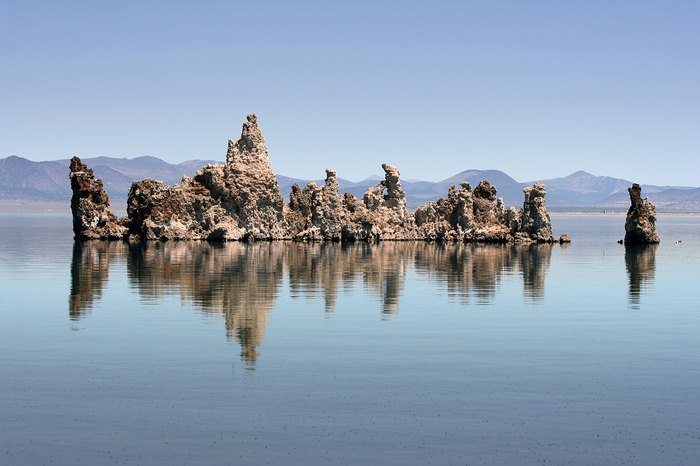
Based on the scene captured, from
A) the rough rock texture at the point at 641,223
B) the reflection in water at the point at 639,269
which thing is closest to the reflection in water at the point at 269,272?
the reflection in water at the point at 639,269

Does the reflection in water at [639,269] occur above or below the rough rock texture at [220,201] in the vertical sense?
below

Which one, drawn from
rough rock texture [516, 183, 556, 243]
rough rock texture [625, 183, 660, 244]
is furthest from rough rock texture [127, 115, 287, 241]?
rough rock texture [625, 183, 660, 244]

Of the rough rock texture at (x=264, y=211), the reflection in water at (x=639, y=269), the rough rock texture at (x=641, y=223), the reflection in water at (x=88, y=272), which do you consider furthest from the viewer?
the rough rock texture at (x=641, y=223)

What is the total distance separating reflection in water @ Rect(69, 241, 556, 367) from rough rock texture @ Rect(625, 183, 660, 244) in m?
25.1

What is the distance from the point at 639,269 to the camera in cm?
8138

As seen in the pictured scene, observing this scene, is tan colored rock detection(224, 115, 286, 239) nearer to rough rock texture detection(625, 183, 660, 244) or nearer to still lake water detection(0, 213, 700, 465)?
rough rock texture detection(625, 183, 660, 244)

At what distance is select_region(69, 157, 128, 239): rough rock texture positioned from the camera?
396ft

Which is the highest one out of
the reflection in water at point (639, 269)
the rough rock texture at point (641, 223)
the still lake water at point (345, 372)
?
the rough rock texture at point (641, 223)

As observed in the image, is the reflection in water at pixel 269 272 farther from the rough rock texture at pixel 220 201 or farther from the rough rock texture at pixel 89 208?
the rough rock texture at pixel 89 208

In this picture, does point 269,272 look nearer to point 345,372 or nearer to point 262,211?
point 345,372

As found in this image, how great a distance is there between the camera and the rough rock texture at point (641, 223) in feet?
427

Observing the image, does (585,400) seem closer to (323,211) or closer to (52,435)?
(52,435)

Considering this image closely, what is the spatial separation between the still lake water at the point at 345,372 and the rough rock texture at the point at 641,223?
227 feet

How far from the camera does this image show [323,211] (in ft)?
415
